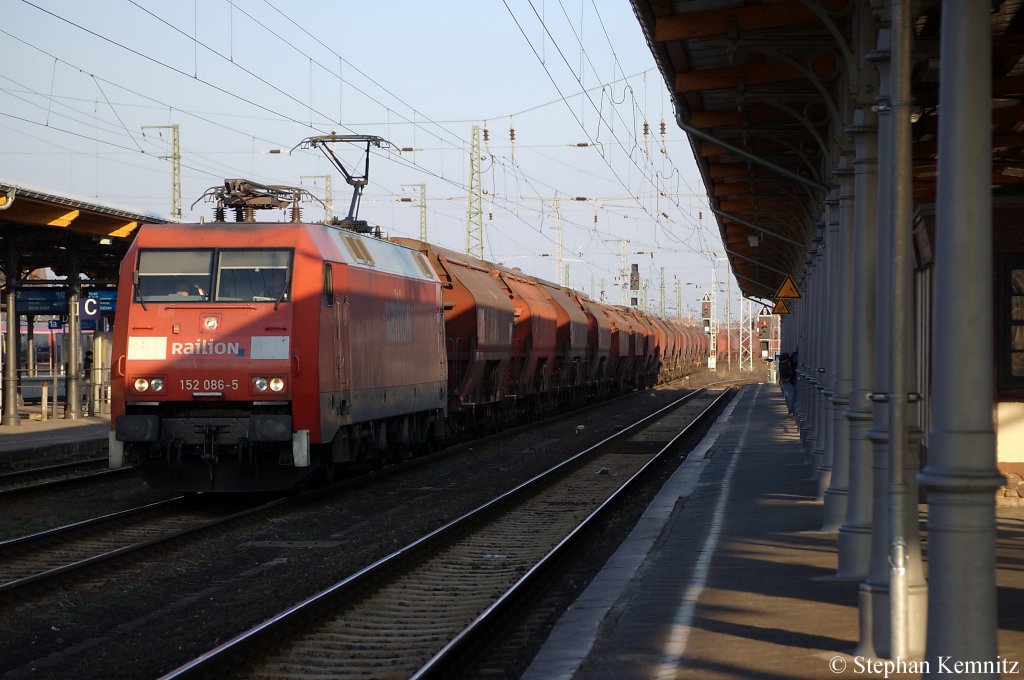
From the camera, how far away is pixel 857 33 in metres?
9.98

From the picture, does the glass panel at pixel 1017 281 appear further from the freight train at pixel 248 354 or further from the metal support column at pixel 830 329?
the freight train at pixel 248 354

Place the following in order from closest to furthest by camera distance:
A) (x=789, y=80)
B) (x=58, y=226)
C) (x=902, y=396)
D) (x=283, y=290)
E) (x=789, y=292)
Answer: (x=902, y=396) → (x=789, y=80) → (x=283, y=290) → (x=789, y=292) → (x=58, y=226)

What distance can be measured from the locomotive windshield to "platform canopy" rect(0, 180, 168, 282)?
8.95 metres

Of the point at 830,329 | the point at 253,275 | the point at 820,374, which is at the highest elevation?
the point at 253,275

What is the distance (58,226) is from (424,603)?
1917 centimetres

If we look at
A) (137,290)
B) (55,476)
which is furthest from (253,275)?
(55,476)

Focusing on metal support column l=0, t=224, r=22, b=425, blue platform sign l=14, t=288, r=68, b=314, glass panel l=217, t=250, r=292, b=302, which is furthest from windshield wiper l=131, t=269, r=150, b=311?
blue platform sign l=14, t=288, r=68, b=314

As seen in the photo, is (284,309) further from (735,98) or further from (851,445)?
(851,445)

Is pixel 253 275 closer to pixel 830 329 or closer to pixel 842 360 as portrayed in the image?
pixel 830 329

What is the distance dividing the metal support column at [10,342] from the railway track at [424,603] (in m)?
14.4

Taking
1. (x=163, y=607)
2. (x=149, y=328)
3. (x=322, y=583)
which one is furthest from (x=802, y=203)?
(x=163, y=607)

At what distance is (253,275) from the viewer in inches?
615

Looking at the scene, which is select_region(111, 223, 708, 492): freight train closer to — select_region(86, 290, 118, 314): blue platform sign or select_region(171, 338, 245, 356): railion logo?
select_region(171, 338, 245, 356): railion logo

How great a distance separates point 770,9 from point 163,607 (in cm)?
742
